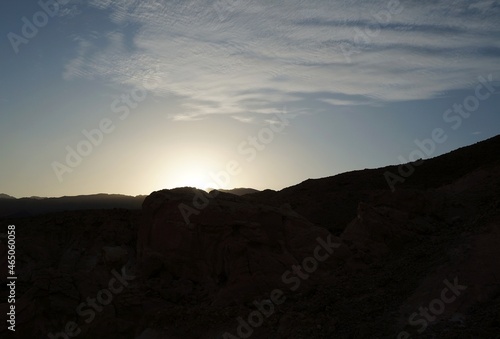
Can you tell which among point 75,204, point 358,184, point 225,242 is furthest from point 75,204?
point 225,242

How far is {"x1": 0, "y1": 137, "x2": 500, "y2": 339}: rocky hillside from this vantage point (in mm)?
7809

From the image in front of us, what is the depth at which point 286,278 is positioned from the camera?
9.52 m

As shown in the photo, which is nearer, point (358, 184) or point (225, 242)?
point (225, 242)

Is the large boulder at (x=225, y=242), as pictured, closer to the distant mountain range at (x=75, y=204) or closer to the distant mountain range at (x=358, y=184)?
the distant mountain range at (x=358, y=184)

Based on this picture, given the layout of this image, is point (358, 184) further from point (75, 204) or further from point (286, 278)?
point (75, 204)

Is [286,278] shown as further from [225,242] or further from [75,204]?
[75,204]

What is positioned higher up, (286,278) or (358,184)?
(358,184)

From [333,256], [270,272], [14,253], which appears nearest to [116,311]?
[270,272]

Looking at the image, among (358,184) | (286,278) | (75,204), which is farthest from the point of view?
(75,204)

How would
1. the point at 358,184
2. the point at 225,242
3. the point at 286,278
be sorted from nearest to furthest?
1. the point at 286,278
2. the point at 225,242
3. the point at 358,184

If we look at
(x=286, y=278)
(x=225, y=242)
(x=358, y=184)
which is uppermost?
(x=358, y=184)

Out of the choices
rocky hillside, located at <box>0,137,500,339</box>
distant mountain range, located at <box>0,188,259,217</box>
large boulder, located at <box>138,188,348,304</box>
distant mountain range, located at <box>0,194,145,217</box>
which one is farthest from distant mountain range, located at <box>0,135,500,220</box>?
distant mountain range, located at <box>0,194,145,217</box>

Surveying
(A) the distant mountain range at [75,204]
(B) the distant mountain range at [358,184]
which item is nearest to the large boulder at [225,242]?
(B) the distant mountain range at [358,184]

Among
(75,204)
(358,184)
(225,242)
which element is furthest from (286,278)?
(75,204)
